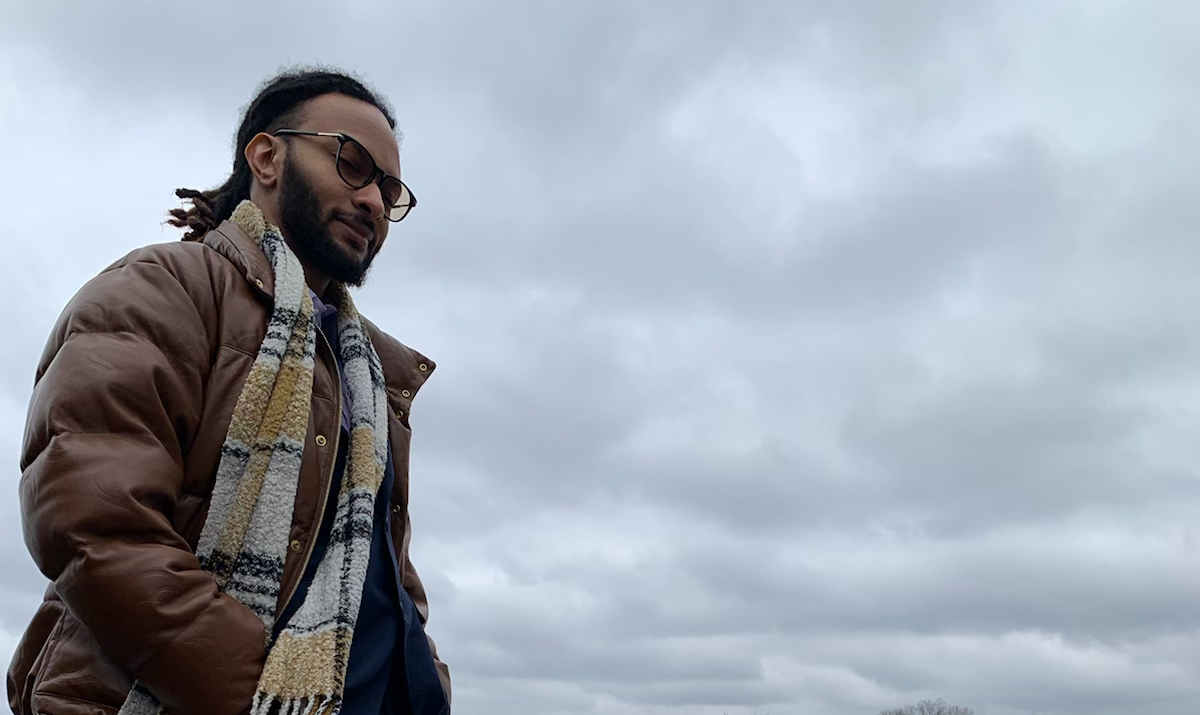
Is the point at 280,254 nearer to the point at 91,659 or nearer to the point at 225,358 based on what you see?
the point at 225,358

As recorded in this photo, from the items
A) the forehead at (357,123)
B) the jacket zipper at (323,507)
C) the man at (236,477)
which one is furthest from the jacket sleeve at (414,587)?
the forehead at (357,123)

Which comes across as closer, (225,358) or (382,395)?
(225,358)

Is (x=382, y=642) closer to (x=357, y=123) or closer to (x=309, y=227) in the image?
(x=309, y=227)

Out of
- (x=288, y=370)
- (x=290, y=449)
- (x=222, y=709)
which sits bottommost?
(x=222, y=709)

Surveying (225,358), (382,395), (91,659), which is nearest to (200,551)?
(91,659)

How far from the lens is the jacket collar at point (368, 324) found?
3.20 meters

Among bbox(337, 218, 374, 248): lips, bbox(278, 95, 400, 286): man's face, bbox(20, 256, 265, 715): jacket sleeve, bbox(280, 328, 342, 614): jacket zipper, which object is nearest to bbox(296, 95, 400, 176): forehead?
bbox(278, 95, 400, 286): man's face

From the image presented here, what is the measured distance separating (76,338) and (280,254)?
2.62 feet

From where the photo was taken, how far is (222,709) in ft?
→ 8.21

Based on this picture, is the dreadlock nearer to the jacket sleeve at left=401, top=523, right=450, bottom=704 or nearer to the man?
the man

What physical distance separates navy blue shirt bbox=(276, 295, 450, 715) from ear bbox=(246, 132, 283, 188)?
2.84 feet

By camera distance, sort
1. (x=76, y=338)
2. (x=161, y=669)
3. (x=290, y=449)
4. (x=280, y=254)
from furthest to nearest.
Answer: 1. (x=280, y=254)
2. (x=290, y=449)
3. (x=76, y=338)
4. (x=161, y=669)

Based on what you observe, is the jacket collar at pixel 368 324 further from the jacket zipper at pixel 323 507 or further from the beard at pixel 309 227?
the jacket zipper at pixel 323 507

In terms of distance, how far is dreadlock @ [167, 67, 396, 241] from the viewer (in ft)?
12.5
